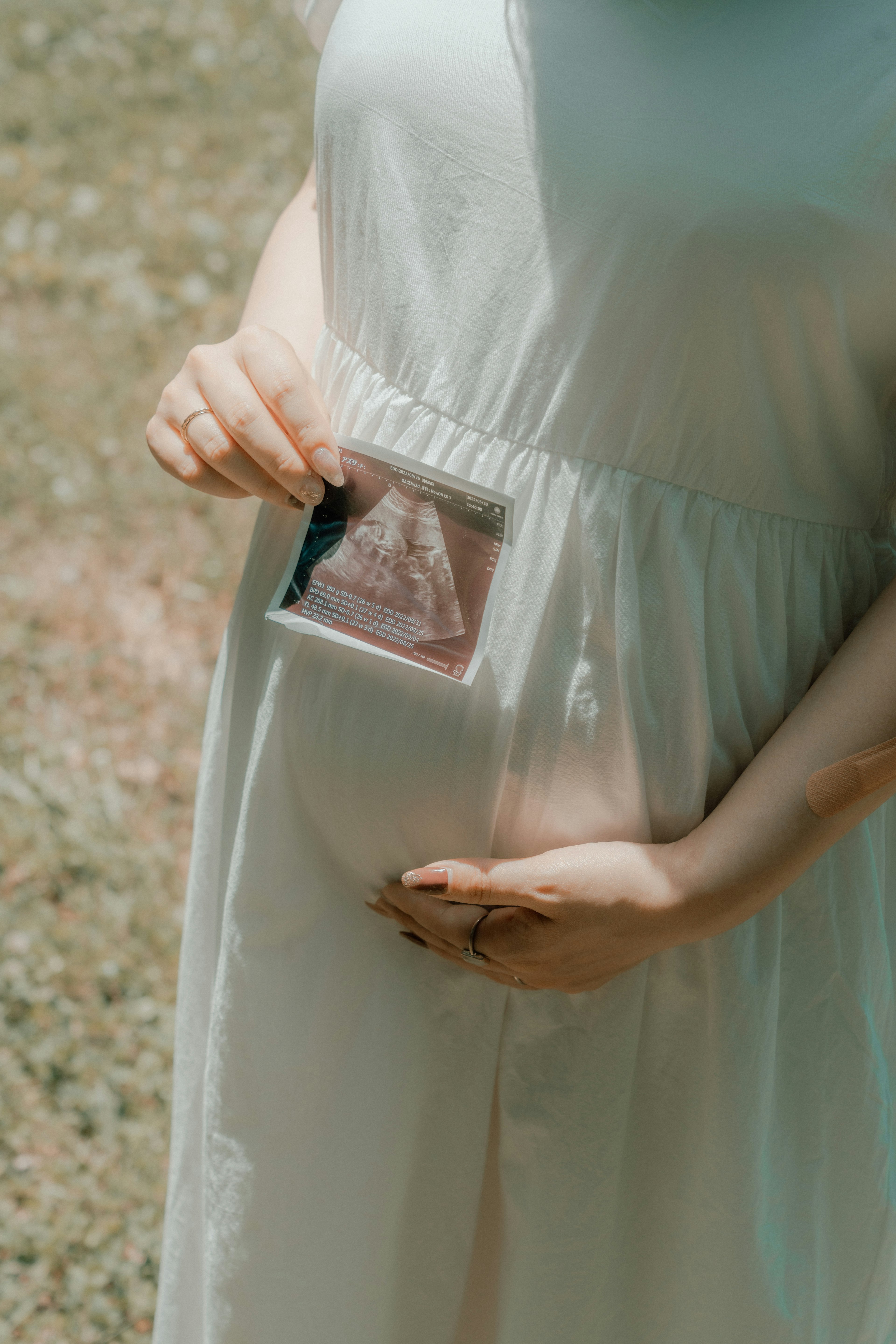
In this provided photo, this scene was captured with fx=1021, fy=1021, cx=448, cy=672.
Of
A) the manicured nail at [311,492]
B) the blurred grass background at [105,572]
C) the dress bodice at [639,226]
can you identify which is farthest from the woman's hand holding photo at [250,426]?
the blurred grass background at [105,572]

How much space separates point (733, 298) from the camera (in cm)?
83

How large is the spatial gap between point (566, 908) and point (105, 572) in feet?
8.20

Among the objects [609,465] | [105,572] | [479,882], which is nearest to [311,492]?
[609,465]

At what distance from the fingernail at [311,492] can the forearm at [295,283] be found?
0.23 meters

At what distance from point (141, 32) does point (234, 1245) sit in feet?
17.9

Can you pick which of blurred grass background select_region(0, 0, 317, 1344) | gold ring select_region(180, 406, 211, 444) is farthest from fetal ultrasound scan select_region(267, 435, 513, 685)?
blurred grass background select_region(0, 0, 317, 1344)

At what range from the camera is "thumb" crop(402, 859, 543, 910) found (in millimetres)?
914

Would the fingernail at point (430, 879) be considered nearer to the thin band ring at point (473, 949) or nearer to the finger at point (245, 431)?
the thin band ring at point (473, 949)

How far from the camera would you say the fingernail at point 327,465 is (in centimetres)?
90

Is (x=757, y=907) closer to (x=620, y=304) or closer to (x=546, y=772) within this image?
(x=546, y=772)

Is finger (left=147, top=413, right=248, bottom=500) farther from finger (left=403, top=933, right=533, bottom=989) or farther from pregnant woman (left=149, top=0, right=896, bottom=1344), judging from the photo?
finger (left=403, top=933, right=533, bottom=989)

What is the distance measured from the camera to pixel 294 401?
90 cm

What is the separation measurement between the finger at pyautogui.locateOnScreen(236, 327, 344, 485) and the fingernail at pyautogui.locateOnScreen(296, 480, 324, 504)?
13mm

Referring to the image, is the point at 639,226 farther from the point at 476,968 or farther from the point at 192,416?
the point at 476,968
